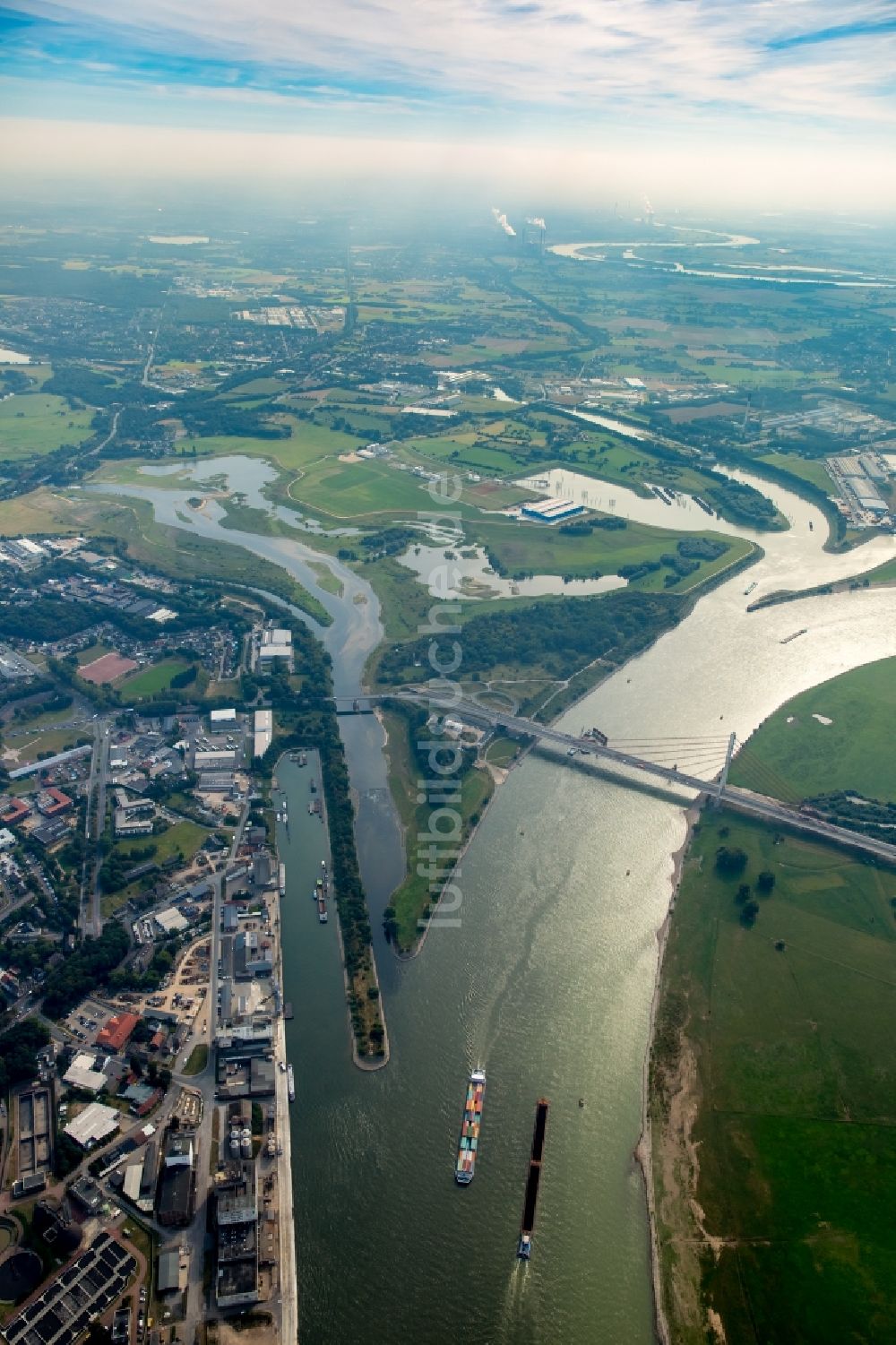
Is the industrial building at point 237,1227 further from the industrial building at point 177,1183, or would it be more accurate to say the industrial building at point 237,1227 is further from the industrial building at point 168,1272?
the industrial building at point 168,1272

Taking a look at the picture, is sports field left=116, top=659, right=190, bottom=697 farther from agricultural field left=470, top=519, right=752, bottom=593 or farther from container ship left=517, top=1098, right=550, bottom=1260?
container ship left=517, top=1098, right=550, bottom=1260

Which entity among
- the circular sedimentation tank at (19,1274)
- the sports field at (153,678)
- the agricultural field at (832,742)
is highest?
the sports field at (153,678)

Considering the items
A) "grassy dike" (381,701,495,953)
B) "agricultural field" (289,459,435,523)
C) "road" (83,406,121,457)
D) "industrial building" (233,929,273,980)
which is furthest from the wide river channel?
"road" (83,406,121,457)

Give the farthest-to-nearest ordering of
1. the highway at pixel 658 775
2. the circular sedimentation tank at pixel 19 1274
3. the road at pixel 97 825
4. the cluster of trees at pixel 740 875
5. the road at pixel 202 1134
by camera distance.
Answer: the highway at pixel 658 775
the cluster of trees at pixel 740 875
the road at pixel 97 825
the circular sedimentation tank at pixel 19 1274
the road at pixel 202 1134

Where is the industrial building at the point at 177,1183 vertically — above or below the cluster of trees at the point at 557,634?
below

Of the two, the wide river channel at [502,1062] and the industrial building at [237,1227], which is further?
the wide river channel at [502,1062]

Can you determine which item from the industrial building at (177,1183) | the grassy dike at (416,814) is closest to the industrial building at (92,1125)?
the industrial building at (177,1183)

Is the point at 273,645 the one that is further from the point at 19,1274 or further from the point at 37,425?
the point at 37,425
